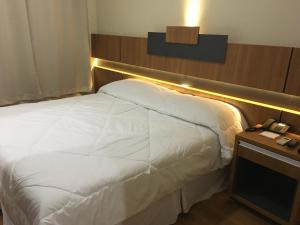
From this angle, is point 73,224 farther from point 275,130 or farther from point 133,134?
point 275,130

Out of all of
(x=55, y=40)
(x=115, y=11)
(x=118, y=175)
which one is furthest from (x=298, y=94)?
(x=55, y=40)

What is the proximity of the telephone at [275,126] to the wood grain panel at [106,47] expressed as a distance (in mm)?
2094

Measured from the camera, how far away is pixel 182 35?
8.53 feet

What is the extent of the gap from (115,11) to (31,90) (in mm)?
1538

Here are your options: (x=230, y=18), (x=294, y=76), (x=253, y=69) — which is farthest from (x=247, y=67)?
(x=230, y=18)

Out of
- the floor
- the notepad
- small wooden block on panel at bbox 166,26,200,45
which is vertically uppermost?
small wooden block on panel at bbox 166,26,200,45

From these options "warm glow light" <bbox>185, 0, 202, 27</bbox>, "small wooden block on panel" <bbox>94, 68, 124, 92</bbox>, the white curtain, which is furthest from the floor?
"small wooden block on panel" <bbox>94, 68, 124, 92</bbox>

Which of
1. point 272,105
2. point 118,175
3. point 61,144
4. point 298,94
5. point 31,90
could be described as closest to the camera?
point 118,175

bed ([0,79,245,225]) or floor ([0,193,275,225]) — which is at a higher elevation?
bed ([0,79,245,225])

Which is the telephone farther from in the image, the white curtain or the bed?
the white curtain

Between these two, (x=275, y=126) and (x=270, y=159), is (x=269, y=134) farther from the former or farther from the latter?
(x=270, y=159)

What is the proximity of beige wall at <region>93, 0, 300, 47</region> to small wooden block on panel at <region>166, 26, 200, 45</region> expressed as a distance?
0.43 feet

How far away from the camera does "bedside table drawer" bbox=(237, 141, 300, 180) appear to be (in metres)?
1.71

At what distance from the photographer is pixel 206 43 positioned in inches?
95.3
